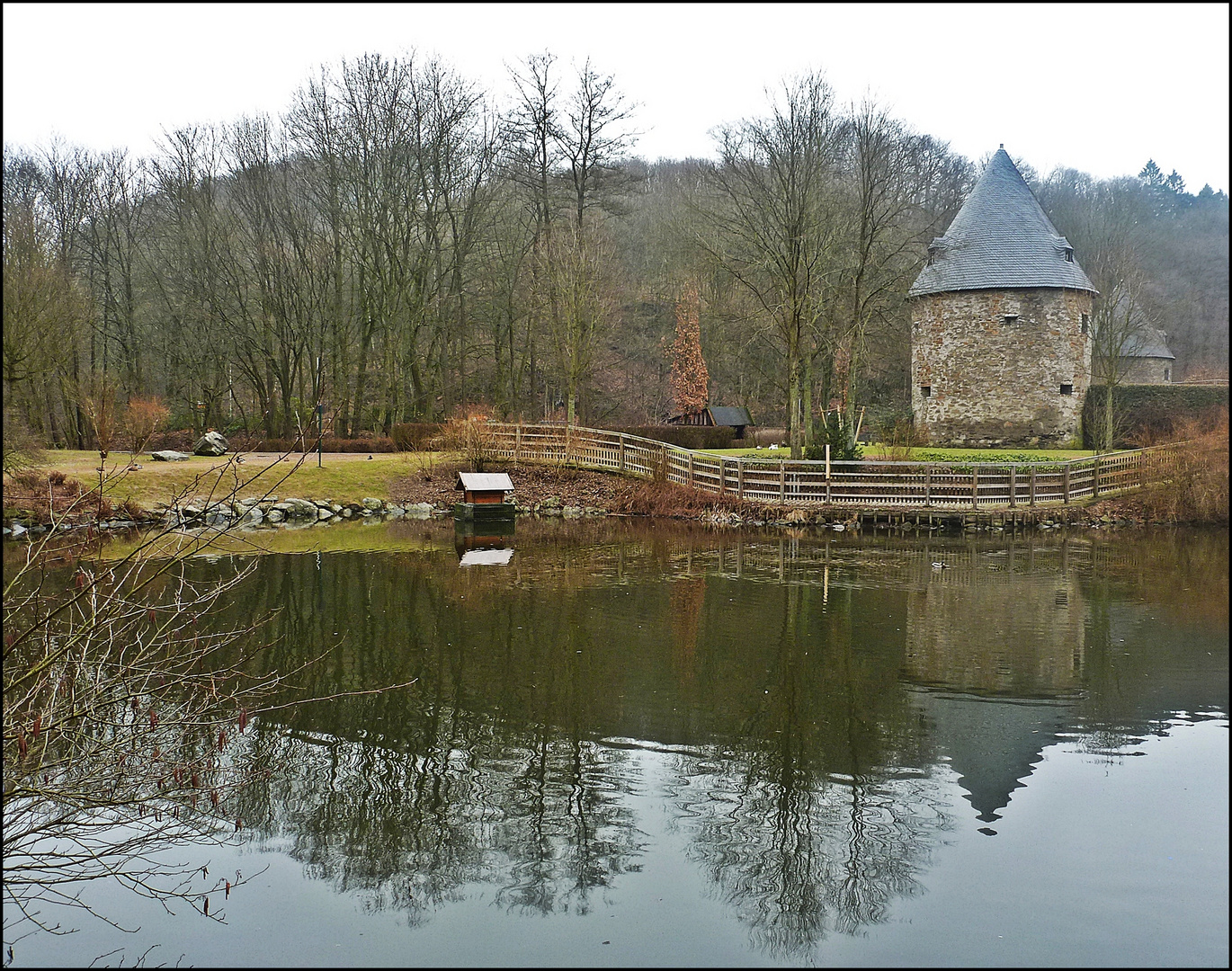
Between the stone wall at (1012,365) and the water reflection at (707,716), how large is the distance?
48.9 ft

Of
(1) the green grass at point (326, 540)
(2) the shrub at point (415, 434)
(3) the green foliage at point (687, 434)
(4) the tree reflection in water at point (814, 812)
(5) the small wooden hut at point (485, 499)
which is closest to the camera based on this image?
(4) the tree reflection in water at point (814, 812)

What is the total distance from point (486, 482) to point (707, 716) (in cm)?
1486

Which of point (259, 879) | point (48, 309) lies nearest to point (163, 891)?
point (259, 879)

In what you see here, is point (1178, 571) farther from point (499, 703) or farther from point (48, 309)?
point (48, 309)

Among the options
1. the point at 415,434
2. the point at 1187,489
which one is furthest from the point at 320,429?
the point at 415,434

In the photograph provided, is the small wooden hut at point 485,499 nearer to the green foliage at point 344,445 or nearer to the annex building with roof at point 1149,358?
the green foliage at point 344,445

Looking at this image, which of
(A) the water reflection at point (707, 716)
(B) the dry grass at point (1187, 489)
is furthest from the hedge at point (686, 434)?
(A) the water reflection at point (707, 716)

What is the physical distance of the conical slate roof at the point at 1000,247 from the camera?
28.9m

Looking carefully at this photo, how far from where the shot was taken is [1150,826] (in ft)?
19.1

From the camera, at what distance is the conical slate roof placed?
28906 millimetres

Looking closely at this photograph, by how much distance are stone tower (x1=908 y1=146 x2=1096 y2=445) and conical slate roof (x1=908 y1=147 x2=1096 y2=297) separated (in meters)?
0.03

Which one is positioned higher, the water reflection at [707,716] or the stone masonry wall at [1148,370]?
the stone masonry wall at [1148,370]

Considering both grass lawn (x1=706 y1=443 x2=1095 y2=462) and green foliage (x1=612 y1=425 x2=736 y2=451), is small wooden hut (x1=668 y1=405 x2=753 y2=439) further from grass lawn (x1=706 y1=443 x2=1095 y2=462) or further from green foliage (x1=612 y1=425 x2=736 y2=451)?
grass lawn (x1=706 y1=443 x2=1095 y2=462)

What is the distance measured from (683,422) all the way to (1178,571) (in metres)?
22.7
